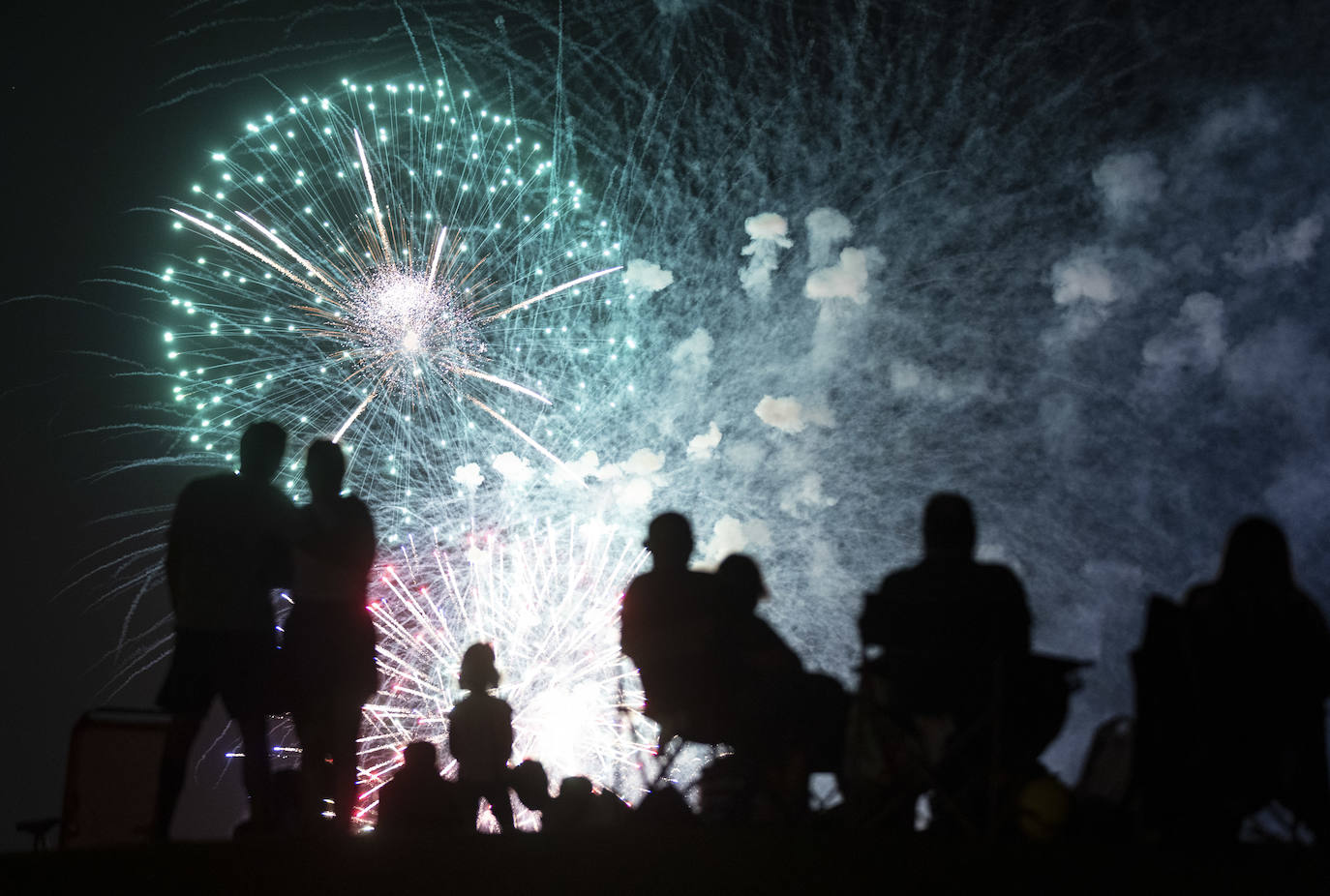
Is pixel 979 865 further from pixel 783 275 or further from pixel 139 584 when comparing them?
pixel 783 275

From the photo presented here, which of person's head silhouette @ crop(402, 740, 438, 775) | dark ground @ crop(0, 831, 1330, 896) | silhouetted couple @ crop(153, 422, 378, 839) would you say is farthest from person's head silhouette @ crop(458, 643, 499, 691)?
dark ground @ crop(0, 831, 1330, 896)

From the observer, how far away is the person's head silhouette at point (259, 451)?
4.24 m

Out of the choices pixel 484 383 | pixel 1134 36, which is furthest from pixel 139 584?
pixel 1134 36

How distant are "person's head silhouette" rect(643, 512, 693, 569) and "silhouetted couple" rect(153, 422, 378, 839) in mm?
1161

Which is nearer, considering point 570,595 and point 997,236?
point 570,595

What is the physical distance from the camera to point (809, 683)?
14.7 ft

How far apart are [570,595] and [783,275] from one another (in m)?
4.99

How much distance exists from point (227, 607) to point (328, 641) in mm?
385

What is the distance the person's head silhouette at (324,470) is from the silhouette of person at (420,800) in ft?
5.05

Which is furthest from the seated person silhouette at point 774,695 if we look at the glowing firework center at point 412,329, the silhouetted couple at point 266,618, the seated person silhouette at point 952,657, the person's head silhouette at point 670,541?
the glowing firework center at point 412,329

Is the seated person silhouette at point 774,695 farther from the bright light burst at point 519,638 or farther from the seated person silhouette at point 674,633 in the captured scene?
the bright light burst at point 519,638

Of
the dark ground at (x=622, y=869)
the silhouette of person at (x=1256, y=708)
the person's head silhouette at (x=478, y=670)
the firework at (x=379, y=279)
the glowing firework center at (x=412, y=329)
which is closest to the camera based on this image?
the dark ground at (x=622, y=869)

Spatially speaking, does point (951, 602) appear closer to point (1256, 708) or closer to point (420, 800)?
point (1256, 708)

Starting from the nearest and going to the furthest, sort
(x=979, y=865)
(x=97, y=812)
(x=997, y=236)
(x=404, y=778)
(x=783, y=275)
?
(x=979, y=865), (x=97, y=812), (x=404, y=778), (x=783, y=275), (x=997, y=236)
